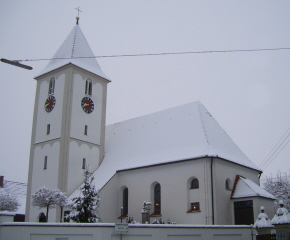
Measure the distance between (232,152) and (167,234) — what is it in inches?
538

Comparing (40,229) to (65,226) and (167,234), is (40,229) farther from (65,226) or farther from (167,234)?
(167,234)

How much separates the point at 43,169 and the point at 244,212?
54.4 feet

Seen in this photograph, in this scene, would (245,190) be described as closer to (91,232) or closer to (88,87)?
(91,232)

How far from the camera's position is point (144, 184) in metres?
29.0

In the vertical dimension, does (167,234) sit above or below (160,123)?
below

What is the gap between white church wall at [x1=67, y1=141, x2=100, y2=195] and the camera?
31516mm

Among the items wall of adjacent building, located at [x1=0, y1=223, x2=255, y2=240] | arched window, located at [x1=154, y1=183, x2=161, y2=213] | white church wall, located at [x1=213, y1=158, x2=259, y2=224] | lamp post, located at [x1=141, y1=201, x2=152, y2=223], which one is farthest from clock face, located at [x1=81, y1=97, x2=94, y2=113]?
wall of adjacent building, located at [x1=0, y1=223, x2=255, y2=240]

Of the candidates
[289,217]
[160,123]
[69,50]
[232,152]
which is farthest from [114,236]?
[69,50]

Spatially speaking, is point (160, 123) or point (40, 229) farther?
point (160, 123)

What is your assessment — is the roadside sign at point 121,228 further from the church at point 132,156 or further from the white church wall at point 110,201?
the white church wall at point 110,201

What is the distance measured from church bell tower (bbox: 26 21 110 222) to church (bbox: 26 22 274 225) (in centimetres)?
8

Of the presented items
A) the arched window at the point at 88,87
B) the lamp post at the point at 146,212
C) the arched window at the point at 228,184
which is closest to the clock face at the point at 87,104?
the arched window at the point at 88,87

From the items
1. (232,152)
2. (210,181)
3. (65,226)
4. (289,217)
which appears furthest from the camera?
(232,152)

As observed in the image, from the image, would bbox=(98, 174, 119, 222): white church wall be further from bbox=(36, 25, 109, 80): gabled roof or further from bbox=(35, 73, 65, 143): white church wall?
bbox=(36, 25, 109, 80): gabled roof
